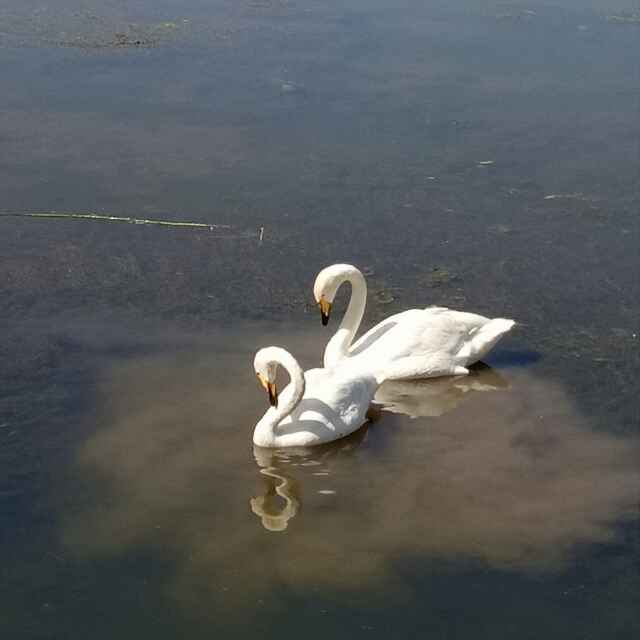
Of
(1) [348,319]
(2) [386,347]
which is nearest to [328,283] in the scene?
(1) [348,319]

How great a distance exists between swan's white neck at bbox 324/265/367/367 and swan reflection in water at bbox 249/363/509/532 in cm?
37

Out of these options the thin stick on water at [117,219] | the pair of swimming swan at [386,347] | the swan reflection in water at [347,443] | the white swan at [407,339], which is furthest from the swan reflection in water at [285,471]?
the thin stick on water at [117,219]

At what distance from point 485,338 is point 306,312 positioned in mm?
1371

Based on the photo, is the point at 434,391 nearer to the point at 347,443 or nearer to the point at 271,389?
the point at 347,443

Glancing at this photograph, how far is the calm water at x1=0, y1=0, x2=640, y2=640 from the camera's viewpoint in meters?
6.14

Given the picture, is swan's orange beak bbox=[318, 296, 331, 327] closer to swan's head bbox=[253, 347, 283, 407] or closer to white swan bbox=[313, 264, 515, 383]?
white swan bbox=[313, 264, 515, 383]

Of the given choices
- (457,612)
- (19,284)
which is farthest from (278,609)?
(19,284)

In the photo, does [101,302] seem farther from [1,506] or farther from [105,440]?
[1,506]

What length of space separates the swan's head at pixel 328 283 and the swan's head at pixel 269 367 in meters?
1.22

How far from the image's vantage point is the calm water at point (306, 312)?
6.14 meters

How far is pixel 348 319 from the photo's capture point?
867 centimetres

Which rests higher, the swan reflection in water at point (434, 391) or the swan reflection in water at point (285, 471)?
the swan reflection in water at point (285, 471)

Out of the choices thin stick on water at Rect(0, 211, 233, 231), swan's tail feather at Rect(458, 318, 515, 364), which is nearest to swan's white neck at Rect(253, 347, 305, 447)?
swan's tail feather at Rect(458, 318, 515, 364)

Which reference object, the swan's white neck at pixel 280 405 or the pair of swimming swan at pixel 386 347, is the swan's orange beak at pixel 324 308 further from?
the swan's white neck at pixel 280 405
